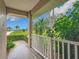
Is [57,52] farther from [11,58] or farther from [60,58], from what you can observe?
[11,58]

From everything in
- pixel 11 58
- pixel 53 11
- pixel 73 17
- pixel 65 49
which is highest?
pixel 53 11

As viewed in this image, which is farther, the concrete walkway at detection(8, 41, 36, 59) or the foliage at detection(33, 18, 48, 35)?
the concrete walkway at detection(8, 41, 36, 59)

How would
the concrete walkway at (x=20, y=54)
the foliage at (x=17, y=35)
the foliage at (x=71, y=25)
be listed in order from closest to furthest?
the foliage at (x=71, y=25) → the concrete walkway at (x=20, y=54) → the foliage at (x=17, y=35)

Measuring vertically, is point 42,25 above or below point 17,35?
above

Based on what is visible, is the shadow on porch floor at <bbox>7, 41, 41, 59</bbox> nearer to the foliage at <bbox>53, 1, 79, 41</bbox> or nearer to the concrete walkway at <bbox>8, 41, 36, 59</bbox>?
the concrete walkway at <bbox>8, 41, 36, 59</bbox>

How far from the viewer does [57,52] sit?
4191 millimetres

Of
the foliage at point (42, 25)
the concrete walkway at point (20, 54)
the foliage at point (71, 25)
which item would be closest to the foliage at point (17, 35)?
the concrete walkway at point (20, 54)

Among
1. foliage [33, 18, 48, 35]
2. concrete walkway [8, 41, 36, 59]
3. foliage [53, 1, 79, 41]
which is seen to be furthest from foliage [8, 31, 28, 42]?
foliage [53, 1, 79, 41]

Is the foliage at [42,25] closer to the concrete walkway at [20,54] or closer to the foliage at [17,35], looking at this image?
the concrete walkway at [20,54]

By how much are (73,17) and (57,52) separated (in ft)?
4.49

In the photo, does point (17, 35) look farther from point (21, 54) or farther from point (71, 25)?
point (71, 25)

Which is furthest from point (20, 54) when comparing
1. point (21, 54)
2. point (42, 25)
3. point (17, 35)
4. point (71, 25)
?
point (17, 35)

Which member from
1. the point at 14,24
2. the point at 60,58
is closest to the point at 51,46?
the point at 60,58

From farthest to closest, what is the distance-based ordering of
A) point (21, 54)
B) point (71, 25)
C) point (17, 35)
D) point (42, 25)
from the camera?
point (17, 35) → point (21, 54) → point (42, 25) → point (71, 25)
